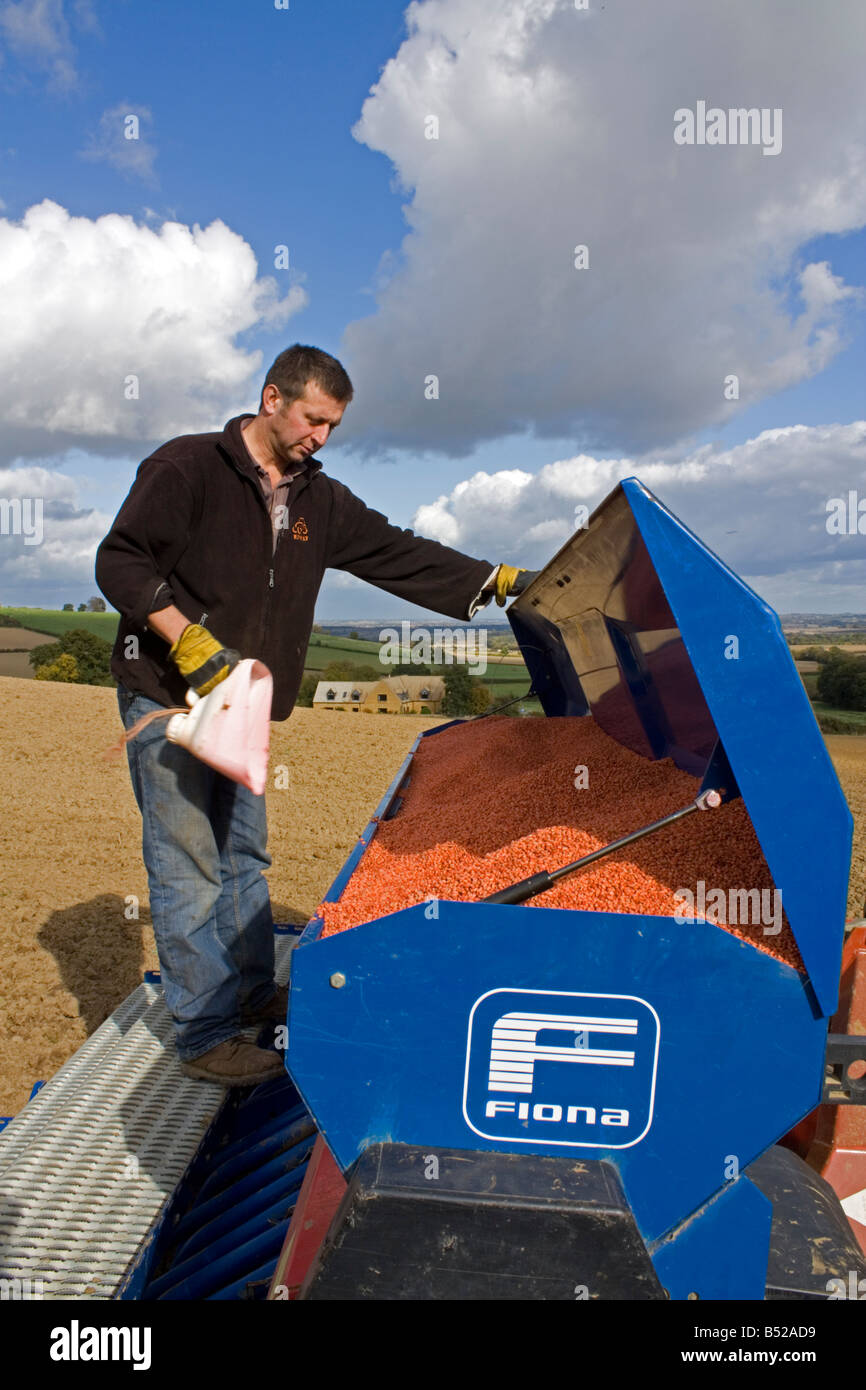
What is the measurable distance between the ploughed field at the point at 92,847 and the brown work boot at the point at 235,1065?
0.88 meters

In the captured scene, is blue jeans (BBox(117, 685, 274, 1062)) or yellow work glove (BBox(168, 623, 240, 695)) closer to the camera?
yellow work glove (BBox(168, 623, 240, 695))

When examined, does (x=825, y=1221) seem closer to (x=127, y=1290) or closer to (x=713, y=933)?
(x=713, y=933)

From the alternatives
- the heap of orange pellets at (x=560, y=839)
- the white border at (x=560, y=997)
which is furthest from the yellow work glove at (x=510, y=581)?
the white border at (x=560, y=997)

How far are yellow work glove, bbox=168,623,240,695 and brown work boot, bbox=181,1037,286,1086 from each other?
4.30 ft

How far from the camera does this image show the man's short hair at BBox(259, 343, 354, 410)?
2682 mm

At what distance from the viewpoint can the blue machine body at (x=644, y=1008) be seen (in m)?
1.66

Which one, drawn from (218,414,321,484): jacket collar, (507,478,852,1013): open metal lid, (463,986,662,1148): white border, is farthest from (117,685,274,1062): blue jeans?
(507,478,852,1013): open metal lid

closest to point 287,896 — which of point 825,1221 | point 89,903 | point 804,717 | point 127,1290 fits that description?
point 89,903

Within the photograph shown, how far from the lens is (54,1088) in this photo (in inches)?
113

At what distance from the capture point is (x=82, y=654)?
24.4 m

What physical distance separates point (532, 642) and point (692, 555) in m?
2.08

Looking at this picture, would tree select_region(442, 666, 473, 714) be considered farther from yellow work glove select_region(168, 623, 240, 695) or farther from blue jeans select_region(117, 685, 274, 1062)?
yellow work glove select_region(168, 623, 240, 695)

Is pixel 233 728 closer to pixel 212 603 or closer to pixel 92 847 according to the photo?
pixel 212 603

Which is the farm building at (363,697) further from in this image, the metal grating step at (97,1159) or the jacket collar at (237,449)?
the jacket collar at (237,449)
